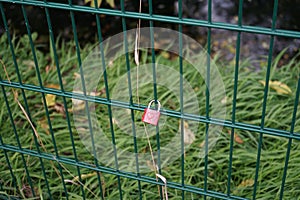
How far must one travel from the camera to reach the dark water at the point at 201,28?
11.7 feet

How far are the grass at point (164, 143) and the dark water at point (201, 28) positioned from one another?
659mm

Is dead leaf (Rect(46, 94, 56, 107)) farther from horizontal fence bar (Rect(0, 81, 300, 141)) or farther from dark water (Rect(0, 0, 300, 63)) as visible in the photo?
dark water (Rect(0, 0, 300, 63))

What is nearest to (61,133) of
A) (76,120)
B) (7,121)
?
(76,120)

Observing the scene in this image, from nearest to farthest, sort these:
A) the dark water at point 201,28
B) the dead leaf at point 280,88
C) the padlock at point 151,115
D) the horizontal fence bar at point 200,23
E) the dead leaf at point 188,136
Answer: the horizontal fence bar at point 200,23
the padlock at point 151,115
the dead leaf at point 188,136
the dead leaf at point 280,88
the dark water at point 201,28

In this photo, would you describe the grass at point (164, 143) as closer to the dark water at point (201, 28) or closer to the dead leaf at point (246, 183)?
the dead leaf at point (246, 183)

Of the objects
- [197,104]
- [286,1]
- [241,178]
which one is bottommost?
[241,178]

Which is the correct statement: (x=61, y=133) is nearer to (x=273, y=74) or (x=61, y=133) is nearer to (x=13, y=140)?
(x=13, y=140)

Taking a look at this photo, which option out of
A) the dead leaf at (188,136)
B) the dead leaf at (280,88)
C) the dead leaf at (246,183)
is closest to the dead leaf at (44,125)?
the dead leaf at (188,136)

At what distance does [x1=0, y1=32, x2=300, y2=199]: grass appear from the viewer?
221cm

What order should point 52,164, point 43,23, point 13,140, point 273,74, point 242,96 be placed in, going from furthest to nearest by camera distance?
1. point 43,23
2. point 273,74
3. point 242,96
4. point 13,140
5. point 52,164

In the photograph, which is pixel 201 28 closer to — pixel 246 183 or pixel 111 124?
pixel 246 183

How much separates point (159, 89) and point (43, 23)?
51.6 inches

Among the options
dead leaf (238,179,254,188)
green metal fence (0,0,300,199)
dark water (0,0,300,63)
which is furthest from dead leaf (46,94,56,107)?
dead leaf (238,179,254,188)

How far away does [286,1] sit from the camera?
368 cm
